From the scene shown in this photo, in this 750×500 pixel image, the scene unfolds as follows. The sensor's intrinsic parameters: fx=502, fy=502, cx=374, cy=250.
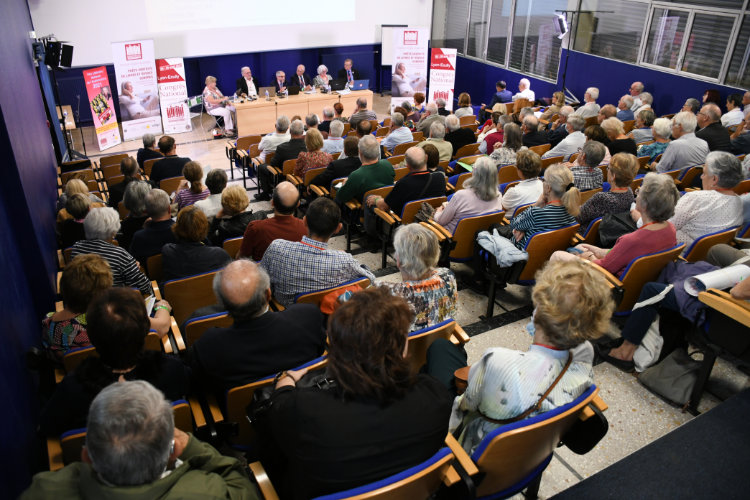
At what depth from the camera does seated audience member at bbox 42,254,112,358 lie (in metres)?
2.44

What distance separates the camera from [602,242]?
3.75 meters

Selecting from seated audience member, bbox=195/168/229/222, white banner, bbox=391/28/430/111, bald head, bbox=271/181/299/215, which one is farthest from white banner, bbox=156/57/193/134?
bald head, bbox=271/181/299/215

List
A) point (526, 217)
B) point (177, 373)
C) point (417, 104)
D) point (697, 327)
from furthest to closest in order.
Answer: point (417, 104), point (526, 217), point (697, 327), point (177, 373)

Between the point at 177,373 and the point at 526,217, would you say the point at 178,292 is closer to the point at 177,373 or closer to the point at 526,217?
the point at 177,373

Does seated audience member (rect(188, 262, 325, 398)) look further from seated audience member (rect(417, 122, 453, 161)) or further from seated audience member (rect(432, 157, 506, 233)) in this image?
seated audience member (rect(417, 122, 453, 161))

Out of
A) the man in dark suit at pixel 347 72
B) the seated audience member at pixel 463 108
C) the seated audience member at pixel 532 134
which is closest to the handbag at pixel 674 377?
the seated audience member at pixel 532 134

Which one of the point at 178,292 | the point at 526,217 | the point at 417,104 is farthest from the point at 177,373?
the point at 417,104

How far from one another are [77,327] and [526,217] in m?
2.96

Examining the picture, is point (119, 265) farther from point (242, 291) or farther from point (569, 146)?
point (569, 146)

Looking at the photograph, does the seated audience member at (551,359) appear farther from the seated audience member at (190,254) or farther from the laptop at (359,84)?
the laptop at (359,84)

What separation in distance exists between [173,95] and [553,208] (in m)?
8.73

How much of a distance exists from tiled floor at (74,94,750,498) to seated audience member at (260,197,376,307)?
1.16 metres

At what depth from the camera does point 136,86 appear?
9.46 metres

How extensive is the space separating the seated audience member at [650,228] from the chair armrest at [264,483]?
2205 mm
